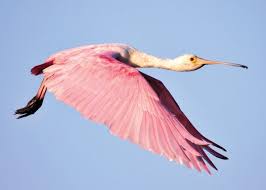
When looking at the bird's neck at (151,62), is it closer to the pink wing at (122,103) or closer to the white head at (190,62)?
the white head at (190,62)

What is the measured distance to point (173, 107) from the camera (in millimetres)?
15586

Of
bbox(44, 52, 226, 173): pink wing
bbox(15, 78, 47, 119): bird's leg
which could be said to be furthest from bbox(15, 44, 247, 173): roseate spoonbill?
bbox(15, 78, 47, 119): bird's leg

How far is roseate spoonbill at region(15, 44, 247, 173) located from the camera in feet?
34.7

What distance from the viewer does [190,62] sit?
53.1 ft

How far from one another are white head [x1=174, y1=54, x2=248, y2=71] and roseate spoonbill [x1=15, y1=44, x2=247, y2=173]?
1510 millimetres

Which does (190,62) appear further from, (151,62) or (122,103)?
(122,103)

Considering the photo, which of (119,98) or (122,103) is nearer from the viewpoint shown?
(122,103)

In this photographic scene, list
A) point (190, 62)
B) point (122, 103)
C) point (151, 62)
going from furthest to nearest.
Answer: point (190, 62) → point (151, 62) → point (122, 103)

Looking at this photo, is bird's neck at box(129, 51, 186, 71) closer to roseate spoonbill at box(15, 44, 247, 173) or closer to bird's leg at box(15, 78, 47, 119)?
roseate spoonbill at box(15, 44, 247, 173)

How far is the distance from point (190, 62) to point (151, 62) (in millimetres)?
1183

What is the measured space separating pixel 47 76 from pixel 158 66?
3568 mm

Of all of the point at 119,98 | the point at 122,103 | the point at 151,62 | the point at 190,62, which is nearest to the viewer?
the point at 122,103

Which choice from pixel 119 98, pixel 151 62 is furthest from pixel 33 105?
pixel 119 98

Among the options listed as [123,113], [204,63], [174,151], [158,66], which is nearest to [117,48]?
[158,66]
